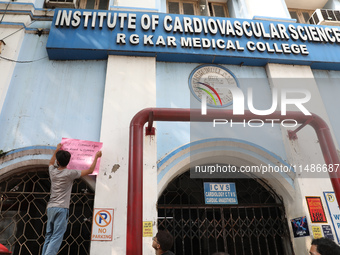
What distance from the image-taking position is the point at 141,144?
3.69 meters

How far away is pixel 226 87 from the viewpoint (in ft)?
17.7

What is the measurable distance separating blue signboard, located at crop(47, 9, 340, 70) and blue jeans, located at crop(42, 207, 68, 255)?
318cm

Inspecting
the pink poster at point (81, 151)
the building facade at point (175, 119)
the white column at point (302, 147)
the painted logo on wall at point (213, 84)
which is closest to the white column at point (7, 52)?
the building facade at point (175, 119)

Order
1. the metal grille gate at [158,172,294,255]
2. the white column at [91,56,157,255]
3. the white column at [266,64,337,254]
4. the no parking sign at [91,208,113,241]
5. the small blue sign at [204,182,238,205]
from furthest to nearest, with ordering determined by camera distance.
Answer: the small blue sign at [204,182,238,205]
the metal grille gate at [158,172,294,255]
the white column at [266,64,337,254]
the white column at [91,56,157,255]
the no parking sign at [91,208,113,241]

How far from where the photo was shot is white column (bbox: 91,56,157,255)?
12.9 feet

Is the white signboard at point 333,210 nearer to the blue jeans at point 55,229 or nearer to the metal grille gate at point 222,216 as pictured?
the metal grille gate at point 222,216

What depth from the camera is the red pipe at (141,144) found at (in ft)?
10.2

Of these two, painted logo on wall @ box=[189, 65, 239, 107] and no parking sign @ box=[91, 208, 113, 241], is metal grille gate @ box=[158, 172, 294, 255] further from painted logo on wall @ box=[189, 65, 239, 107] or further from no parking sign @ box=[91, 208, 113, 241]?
painted logo on wall @ box=[189, 65, 239, 107]

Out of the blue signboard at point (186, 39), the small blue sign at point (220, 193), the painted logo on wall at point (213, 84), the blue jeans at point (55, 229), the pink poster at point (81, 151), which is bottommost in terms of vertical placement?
the blue jeans at point (55, 229)

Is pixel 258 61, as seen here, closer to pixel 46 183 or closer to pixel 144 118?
pixel 144 118

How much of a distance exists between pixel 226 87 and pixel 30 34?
4.21 meters

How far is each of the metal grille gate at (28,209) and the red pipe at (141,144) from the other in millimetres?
1402

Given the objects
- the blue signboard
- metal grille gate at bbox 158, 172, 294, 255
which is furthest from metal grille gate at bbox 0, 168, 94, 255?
the blue signboard

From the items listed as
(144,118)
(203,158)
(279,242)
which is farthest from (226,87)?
(279,242)
